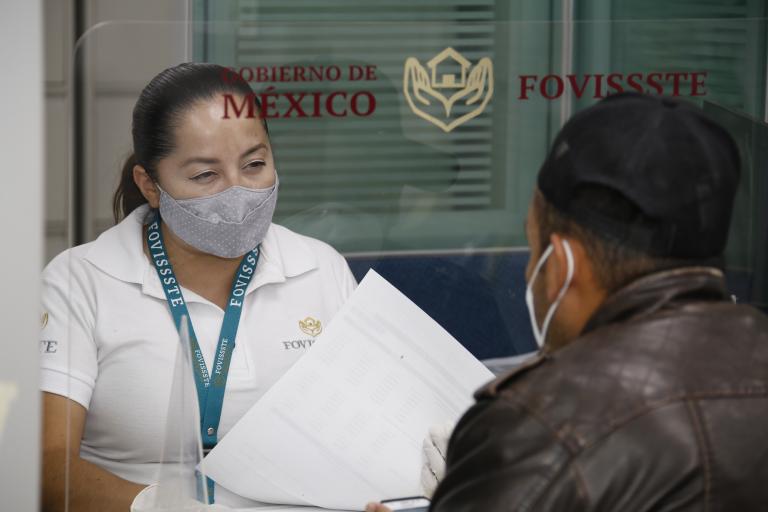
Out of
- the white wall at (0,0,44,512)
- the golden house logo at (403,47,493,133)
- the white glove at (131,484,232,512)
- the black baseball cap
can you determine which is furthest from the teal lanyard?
the black baseball cap

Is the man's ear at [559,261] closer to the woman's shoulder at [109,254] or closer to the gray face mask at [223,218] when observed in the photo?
the gray face mask at [223,218]

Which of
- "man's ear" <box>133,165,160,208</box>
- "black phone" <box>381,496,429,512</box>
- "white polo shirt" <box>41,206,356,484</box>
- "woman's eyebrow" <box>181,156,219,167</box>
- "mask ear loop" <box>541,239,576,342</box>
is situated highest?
"woman's eyebrow" <box>181,156,219,167</box>

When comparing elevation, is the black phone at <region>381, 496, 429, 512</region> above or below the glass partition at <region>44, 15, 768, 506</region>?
below

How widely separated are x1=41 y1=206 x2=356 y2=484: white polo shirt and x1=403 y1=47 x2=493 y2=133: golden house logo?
0.53 meters

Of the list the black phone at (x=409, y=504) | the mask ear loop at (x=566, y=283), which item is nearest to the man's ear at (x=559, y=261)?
the mask ear loop at (x=566, y=283)

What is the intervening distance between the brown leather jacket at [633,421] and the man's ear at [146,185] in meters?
0.84

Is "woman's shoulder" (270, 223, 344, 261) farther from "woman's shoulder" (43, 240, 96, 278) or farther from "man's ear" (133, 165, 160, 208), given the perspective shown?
"woman's shoulder" (43, 240, 96, 278)

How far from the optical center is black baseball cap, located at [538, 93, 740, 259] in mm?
1380

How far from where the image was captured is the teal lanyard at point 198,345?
2.00 metres

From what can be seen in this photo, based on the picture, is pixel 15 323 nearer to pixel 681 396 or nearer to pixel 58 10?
pixel 58 10

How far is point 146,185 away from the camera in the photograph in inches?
79.0

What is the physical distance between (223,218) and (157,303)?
0.63 ft

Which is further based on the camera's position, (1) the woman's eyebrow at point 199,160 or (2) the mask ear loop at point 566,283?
(1) the woman's eyebrow at point 199,160

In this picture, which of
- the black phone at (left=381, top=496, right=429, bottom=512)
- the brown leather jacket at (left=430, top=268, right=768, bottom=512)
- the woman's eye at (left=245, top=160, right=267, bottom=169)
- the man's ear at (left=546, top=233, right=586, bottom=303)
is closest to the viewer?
the brown leather jacket at (left=430, top=268, right=768, bottom=512)
